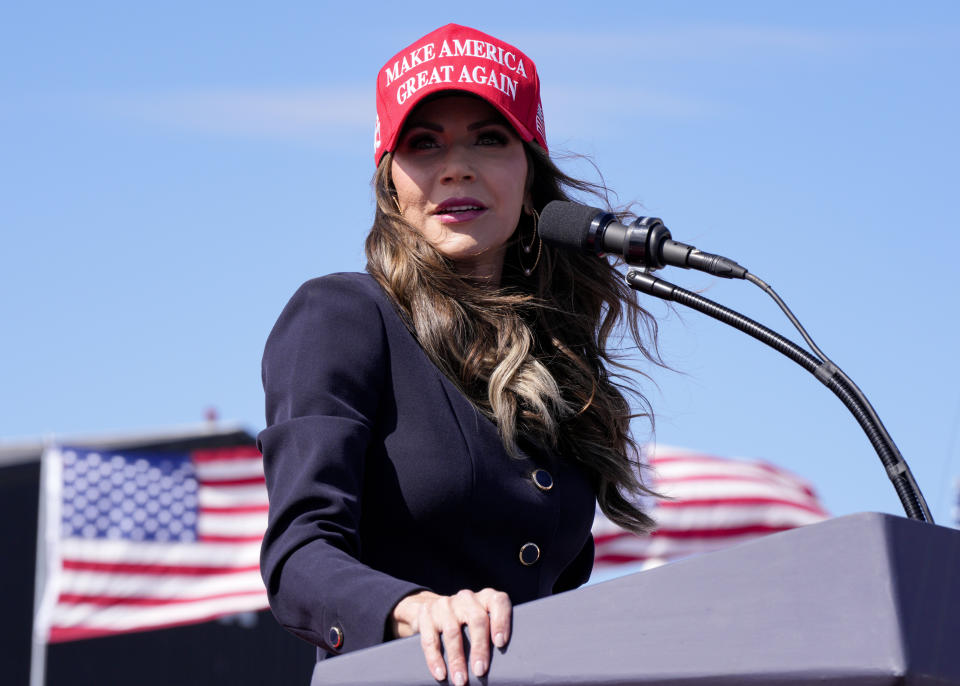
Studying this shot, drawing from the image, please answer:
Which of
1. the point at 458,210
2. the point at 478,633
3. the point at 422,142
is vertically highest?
the point at 422,142

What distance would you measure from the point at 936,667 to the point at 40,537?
17.6 metres

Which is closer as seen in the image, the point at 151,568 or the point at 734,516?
the point at 151,568

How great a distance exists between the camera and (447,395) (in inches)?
85.3

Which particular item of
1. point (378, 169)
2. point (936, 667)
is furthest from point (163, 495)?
point (936, 667)

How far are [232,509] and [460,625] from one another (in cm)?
1095

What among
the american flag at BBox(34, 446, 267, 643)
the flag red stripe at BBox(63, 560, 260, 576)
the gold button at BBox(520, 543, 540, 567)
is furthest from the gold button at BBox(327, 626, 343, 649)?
the flag red stripe at BBox(63, 560, 260, 576)

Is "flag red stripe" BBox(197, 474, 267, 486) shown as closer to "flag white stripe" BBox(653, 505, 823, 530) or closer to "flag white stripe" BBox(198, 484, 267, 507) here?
"flag white stripe" BBox(198, 484, 267, 507)

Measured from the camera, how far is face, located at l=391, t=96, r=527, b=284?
Result: 2438mm

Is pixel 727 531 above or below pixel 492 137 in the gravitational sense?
below

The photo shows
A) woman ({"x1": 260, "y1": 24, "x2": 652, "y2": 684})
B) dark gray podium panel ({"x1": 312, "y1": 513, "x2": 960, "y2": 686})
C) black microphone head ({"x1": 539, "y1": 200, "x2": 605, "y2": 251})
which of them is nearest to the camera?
dark gray podium panel ({"x1": 312, "y1": 513, "x2": 960, "y2": 686})

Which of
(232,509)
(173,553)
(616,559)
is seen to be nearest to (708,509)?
(616,559)

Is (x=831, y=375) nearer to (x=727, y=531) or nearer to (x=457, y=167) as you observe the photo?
(x=457, y=167)

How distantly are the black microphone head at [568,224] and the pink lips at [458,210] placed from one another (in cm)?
31

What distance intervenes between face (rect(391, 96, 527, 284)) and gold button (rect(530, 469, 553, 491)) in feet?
1.50
